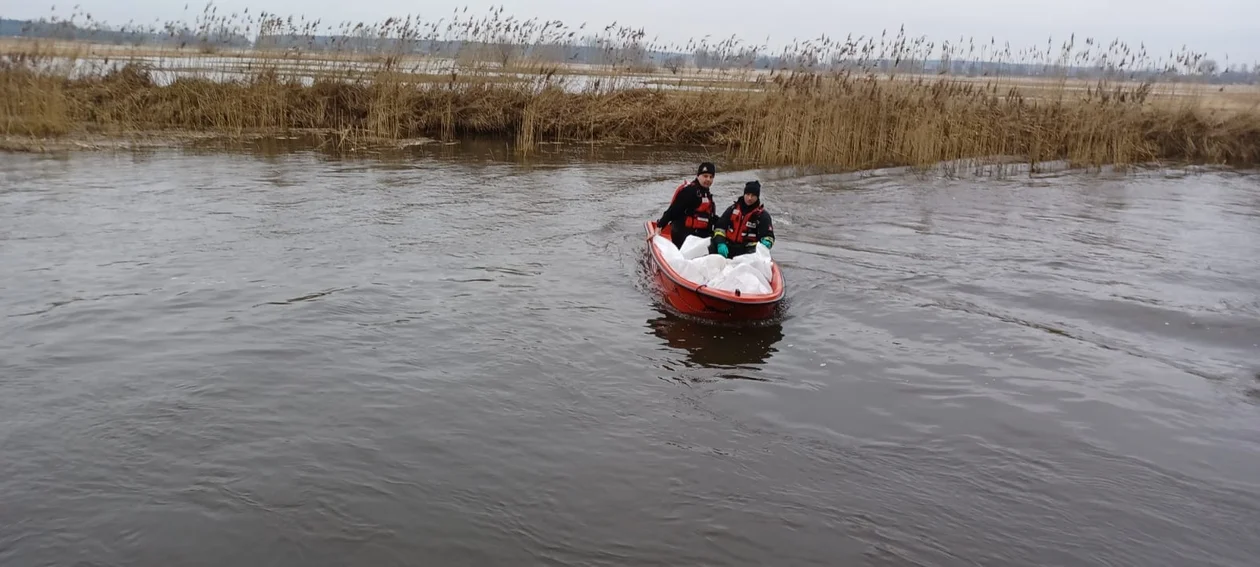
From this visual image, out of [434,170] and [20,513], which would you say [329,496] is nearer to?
[20,513]

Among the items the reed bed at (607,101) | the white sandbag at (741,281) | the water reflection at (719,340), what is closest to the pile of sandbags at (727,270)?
the white sandbag at (741,281)

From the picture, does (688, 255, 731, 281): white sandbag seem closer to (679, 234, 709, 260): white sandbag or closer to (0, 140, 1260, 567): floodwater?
(0, 140, 1260, 567): floodwater

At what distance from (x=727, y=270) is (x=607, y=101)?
1536cm

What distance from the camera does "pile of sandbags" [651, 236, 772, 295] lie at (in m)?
8.37

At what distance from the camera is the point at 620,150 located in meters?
21.8

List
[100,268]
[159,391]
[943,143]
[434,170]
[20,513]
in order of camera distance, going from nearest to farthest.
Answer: [20,513], [159,391], [100,268], [434,170], [943,143]

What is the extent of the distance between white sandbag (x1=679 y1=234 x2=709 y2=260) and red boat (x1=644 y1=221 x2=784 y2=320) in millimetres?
811

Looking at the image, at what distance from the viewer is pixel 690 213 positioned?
34.4ft

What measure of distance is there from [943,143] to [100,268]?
1553cm

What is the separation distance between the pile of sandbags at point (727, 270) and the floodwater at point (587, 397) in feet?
1.43

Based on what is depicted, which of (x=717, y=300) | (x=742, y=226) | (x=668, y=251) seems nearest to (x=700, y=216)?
(x=742, y=226)

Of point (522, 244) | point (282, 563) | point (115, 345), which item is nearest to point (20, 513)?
point (282, 563)

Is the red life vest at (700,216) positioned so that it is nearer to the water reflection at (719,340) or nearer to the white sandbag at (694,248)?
the white sandbag at (694,248)

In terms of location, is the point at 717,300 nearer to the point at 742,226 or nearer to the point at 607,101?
the point at 742,226
